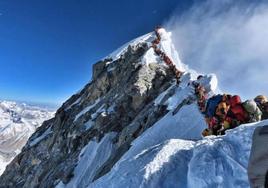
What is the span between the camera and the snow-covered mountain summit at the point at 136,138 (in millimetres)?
10523

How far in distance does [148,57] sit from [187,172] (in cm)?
3081

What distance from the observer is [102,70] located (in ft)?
166

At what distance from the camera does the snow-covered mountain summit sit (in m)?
10.5

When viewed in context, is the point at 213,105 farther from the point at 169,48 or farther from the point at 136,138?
the point at 169,48

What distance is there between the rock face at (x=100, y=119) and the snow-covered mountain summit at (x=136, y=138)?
4.1 inches

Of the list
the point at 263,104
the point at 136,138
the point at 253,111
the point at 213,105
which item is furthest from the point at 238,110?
the point at 136,138

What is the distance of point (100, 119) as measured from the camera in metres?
38.5

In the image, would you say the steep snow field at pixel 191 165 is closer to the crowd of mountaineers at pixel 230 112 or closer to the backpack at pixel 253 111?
the crowd of mountaineers at pixel 230 112

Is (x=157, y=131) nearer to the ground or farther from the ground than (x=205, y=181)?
farther from the ground

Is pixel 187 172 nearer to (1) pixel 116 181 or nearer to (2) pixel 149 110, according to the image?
(1) pixel 116 181

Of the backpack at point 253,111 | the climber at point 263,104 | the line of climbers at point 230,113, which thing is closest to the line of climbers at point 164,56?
the climber at point 263,104

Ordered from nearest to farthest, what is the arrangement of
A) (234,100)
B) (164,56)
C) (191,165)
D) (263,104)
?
(191,165)
(234,100)
(263,104)
(164,56)

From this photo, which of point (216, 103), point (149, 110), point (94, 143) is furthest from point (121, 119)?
point (216, 103)

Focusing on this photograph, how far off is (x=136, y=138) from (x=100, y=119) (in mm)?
13233
